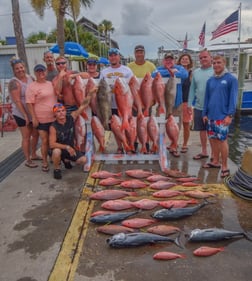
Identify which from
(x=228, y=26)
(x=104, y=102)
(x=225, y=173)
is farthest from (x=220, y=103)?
(x=228, y=26)

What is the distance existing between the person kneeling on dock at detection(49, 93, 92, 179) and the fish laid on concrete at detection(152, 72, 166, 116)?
111cm

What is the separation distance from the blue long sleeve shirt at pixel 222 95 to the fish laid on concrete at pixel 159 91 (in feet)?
2.48

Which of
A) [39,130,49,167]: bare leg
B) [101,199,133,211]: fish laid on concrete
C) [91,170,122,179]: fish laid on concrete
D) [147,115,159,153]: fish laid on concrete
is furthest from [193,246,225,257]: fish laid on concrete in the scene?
[39,130,49,167]: bare leg

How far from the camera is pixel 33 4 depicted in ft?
58.4

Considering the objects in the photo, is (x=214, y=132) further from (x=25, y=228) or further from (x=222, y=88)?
(x=25, y=228)

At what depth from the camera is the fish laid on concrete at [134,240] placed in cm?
291

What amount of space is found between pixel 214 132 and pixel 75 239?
9.00 ft

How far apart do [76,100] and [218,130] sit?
2381 millimetres

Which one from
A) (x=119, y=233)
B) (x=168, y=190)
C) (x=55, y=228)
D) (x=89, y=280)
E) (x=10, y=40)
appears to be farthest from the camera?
(x=10, y=40)

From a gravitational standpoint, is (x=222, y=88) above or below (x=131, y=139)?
above

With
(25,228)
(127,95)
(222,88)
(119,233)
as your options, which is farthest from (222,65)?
(25,228)

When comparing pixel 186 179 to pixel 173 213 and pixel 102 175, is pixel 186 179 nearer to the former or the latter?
pixel 173 213

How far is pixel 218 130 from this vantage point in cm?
460

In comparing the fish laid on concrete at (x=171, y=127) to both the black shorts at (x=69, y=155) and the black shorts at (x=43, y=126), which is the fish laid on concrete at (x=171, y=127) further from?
the black shorts at (x=43, y=126)
